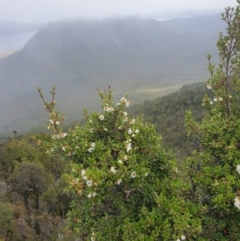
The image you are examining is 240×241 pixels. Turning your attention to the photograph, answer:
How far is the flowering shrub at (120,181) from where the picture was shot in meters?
4.54

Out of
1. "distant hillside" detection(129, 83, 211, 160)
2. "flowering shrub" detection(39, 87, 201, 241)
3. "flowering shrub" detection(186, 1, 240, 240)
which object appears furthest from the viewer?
"distant hillside" detection(129, 83, 211, 160)

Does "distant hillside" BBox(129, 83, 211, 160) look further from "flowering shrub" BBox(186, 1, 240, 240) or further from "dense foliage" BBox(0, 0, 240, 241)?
"dense foliage" BBox(0, 0, 240, 241)

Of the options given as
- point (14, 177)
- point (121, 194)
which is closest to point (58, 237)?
point (14, 177)

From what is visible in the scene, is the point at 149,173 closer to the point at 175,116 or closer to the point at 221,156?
the point at 221,156

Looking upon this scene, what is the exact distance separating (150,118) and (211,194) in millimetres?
63411

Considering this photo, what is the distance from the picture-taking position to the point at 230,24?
7.11 meters

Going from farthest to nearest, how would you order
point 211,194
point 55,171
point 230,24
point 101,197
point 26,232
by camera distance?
point 55,171
point 26,232
point 230,24
point 211,194
point 101,197

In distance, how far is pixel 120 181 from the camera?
4.67 m

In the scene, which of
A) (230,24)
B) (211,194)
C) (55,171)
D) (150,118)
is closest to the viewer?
(211,194)

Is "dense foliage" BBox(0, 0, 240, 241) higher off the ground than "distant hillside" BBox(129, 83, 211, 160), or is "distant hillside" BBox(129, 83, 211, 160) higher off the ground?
"dense foliage" BBox(0, 0, 240, 241)

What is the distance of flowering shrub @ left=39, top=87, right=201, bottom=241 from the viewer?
4543 millimetres

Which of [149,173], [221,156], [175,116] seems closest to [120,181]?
[149,173]

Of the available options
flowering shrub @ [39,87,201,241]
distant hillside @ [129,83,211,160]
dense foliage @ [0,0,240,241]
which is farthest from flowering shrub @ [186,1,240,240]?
distant hillside @ [129,83,211,160]

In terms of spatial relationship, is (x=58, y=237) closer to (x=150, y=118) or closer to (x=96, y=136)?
(x=96, y=136)
